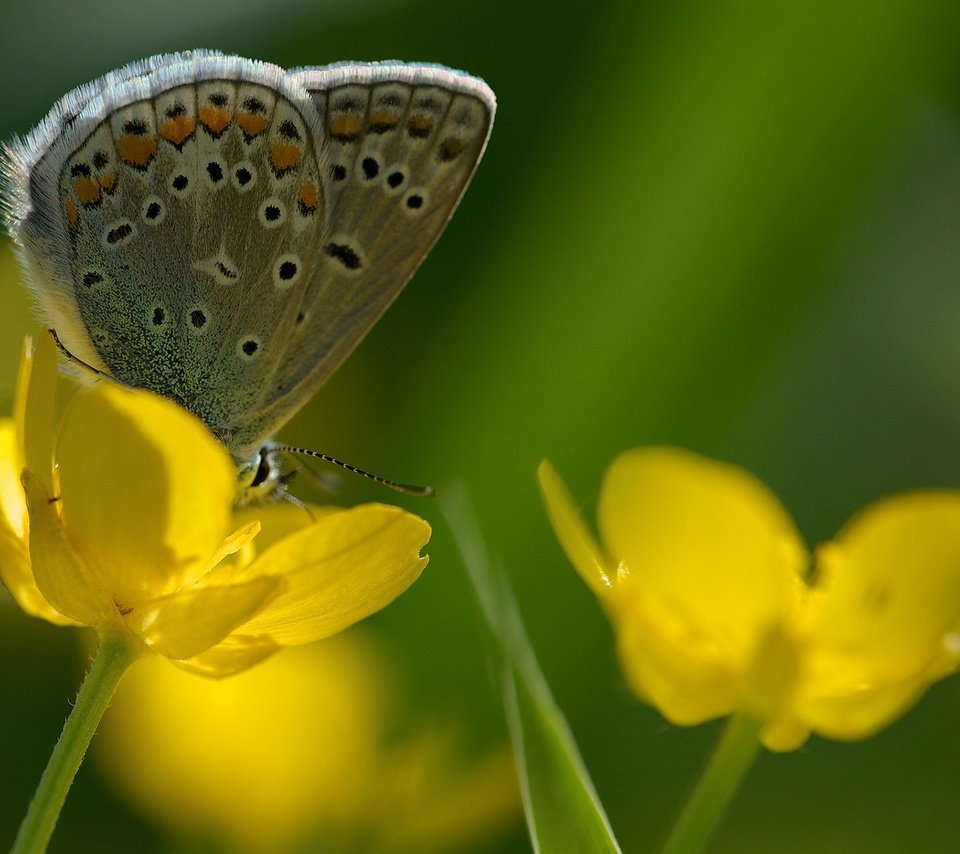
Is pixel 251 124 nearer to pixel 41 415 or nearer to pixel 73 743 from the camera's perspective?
pixel 41 415

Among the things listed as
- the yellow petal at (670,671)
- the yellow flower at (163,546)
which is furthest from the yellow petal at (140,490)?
the yellow petal at (670,671)

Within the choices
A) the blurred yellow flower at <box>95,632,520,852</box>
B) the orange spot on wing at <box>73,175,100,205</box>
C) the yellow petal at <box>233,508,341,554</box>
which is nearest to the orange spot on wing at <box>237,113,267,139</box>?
the orange spot on wing at <box>73,175,100,205</box>

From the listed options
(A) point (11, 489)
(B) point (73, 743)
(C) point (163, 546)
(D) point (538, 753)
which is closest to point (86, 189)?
(A) point (11, 489)

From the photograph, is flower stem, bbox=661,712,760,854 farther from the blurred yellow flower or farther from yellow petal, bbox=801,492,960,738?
the blurred yellow flower

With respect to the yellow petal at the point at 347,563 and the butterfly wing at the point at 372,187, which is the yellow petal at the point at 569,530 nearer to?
the yellow petal at the point at 347,563

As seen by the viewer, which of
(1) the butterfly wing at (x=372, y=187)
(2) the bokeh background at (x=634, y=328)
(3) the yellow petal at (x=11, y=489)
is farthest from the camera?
(2) the bokeh background at (x=634, y=328)
